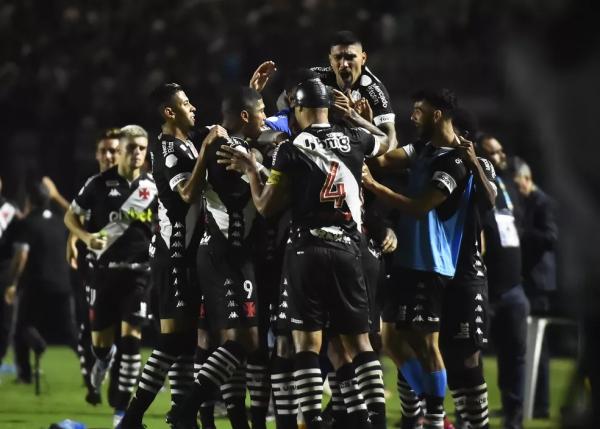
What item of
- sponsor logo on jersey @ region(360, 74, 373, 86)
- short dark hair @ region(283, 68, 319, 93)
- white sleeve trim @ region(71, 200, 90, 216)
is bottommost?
white sleeve trim @ region(71, 200, 90, 216)

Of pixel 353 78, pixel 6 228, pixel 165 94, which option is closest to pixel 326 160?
pixel 353 78

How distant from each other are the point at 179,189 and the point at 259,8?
1346cm

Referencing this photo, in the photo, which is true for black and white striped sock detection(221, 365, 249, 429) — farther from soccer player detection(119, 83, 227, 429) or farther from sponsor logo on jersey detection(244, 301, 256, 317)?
sponsor logo on jersey detection(244, 301, 256, 317)

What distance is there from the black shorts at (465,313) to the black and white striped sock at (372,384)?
695 millimetres

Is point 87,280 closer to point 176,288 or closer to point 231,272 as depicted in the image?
point 176,288

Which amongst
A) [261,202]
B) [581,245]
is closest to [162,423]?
[261,202]

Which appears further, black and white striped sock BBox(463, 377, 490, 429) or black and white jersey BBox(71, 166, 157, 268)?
black and white jersey BBox(71, 166, 157, 268)

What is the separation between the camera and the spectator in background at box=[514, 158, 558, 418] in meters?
10.1

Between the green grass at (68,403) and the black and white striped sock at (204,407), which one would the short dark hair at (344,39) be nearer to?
the black and white striped sock at (204,407)

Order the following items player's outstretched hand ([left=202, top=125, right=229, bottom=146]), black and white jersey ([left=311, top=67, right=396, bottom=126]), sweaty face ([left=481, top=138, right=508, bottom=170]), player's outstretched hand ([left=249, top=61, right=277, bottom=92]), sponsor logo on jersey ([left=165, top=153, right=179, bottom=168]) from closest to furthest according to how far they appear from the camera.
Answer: player's outstretched hand ([left=202, top=125, right=229, bottom=146]) → sponsor logo on jersey ([left=165, top=153, right=179, bottom=168]) → black and white jersey ([left=311, top=67, right=396, bottom=126]) → player's outstretched hand ([left=249, top=61, right=277, bottom=92]) → sweaty face ([left=481, top=138, right=508, bottom=170])

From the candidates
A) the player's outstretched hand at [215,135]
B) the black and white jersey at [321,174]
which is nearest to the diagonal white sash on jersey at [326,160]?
the black and white jersey at [321,174]

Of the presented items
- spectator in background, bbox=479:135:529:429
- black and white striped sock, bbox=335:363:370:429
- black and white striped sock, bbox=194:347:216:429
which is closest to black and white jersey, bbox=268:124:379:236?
black and white striped sock, bbox=335:363:370:429

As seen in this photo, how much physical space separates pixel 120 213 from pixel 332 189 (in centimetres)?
326

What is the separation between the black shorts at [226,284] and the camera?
23.4 ft
